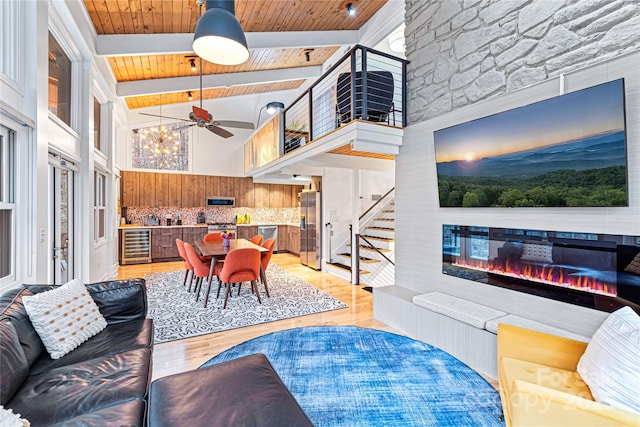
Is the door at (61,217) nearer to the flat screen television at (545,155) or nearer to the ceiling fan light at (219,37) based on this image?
the ceiling fan light at (219,37)

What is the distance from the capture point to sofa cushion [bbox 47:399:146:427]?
1135 millimetres

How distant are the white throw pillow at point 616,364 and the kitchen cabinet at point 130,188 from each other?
8629 mm

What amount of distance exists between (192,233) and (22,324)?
653 cm

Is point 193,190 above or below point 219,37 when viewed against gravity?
below

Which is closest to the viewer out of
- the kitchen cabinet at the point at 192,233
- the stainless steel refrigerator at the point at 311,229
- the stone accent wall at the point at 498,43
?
the stone accent wall at the point at 498,43

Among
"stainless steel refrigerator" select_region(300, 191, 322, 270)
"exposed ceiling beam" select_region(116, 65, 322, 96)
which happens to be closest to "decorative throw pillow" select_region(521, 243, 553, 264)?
"stainless steel refrigerator" select_region(300, 191, 322, 270)

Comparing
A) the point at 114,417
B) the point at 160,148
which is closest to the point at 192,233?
the point at 160,148

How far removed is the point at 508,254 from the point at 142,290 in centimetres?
327

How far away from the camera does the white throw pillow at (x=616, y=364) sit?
4.27 feet

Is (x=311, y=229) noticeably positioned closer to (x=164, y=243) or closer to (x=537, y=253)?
(x=164, y=243)

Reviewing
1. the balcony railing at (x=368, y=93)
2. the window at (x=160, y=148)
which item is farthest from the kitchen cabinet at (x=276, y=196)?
the balcony railing at (x=368, y=93)

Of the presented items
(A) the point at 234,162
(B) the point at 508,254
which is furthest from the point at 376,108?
(A) the point at 234,162

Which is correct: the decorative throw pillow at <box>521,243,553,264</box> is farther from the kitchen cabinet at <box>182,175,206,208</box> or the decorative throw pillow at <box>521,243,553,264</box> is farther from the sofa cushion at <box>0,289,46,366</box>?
the kitchen cabinet at <box>182,175,206,208</box>

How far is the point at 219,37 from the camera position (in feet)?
7.27
